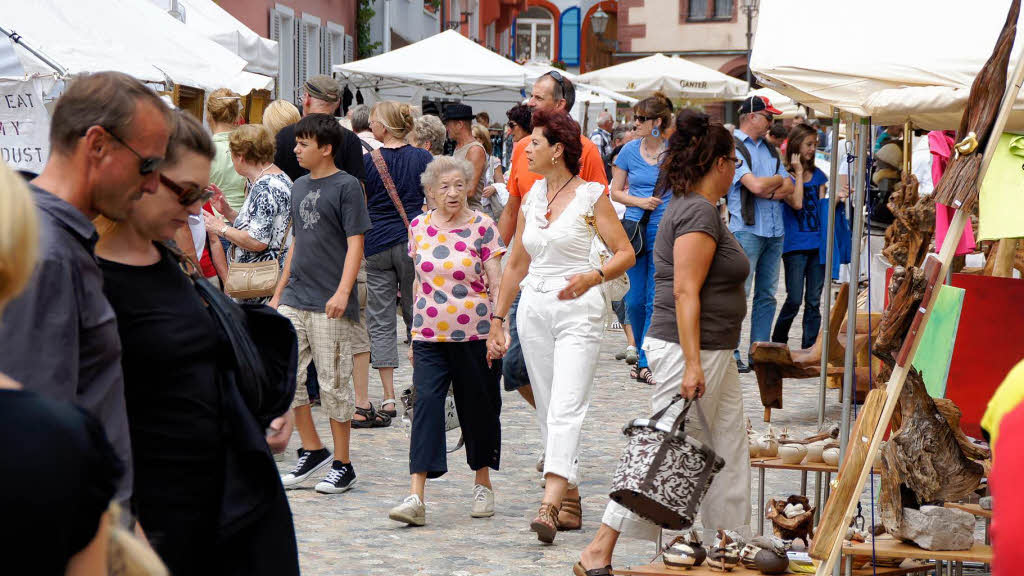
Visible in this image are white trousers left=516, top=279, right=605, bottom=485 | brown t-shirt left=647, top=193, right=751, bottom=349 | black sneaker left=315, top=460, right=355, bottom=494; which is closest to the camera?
brown t-shirt left=647, top=193, right=751, bottom=349

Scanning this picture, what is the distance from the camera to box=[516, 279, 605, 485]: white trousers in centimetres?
600

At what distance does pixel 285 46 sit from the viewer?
2081cm

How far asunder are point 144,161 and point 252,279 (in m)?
4.83

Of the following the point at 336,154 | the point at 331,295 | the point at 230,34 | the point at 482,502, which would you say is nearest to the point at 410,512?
the point at 482,502

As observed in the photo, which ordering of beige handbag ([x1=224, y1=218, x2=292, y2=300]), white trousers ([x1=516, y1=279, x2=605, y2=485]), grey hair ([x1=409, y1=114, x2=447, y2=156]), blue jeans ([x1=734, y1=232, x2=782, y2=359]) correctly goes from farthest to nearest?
grey hair ([x1=409, y1=114, x2=447, y2=156]), blue jeans ([x1=734, y1=232, x2=782, y2=359]), beige handbag ([x1=224, y1=218, x2=292, y2=300]), white trousers ([x1=516, y1=279, x2=605, y2=485])

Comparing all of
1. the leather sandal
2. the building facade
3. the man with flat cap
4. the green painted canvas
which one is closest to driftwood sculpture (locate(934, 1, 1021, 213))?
the green painted canvas

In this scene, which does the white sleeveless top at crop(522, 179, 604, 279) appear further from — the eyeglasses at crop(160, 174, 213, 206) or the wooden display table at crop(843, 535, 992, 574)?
the eyeglasses at crop(160, 174, 213, 206)

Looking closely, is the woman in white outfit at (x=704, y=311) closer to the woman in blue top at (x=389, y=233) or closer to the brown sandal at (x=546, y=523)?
the brown sandal at (x=546, y=523)

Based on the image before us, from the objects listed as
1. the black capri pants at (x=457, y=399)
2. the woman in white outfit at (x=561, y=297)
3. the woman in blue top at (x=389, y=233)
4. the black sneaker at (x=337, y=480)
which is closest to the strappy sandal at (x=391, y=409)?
the woman in blue top at (x=389, y=233)

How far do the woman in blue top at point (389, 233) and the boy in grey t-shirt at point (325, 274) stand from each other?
1.73 metres

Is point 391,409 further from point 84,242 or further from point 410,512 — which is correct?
point 84,242

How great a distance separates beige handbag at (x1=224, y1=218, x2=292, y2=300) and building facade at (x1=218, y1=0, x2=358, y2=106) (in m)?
10.8

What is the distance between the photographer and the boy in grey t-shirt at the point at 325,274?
22.7 feet

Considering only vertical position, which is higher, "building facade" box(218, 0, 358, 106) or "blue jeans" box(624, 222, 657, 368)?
"building facade" box(218, 0, 358, 106)
